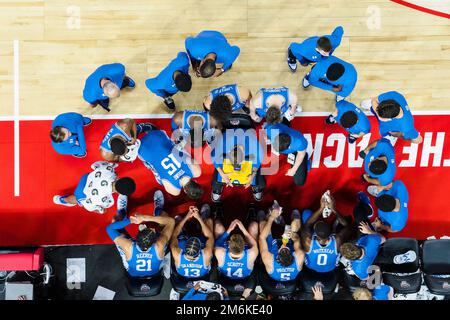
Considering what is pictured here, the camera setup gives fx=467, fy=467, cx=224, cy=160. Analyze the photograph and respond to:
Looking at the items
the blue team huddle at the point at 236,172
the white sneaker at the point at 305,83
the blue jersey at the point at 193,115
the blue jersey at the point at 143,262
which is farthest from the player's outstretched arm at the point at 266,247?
the white sneaker at the point at 305,83

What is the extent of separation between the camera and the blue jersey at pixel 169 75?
6.36m

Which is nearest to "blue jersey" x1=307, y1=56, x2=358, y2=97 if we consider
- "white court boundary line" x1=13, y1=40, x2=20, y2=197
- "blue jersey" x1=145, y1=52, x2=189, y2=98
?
"blue jersey" x1=145, y1=52, x2=189, y2=98

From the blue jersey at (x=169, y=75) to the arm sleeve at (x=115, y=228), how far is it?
1.98m

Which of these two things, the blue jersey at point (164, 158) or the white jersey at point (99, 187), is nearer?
the blue jersey at point (164, 158)

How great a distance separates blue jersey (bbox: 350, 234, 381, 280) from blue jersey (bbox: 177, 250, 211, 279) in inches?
81.7

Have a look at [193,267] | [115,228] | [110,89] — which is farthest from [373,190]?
[110,89]

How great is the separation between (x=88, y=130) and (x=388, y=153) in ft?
14.6

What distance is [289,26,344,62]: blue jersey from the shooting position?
6.30m

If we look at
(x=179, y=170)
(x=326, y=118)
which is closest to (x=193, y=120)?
(x=179, y=170)

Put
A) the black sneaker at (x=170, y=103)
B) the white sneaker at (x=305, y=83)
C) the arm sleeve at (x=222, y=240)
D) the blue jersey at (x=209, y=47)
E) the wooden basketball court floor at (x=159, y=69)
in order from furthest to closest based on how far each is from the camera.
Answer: the wooden basketball court floor at (x=159, y=69) < the white sneaker at (x=305, y=83) < the black sneaker at (x=170, y=103) < the arm sleeve at (x=222, y=240) < the blue jersey at (x=209, y=47)

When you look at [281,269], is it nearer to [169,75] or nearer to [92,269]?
[92,269]

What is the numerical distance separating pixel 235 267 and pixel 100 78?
3.23m

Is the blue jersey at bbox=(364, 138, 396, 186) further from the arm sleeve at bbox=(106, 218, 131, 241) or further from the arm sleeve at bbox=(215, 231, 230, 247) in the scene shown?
the arm sleeve at bbox=(106, 218, 131, 241)

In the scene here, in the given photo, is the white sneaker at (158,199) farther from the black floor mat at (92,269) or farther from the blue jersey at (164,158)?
the black floor mat at (92,269)
